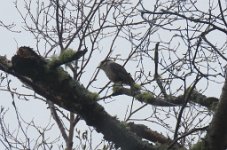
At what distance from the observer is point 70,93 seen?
9.40 feet

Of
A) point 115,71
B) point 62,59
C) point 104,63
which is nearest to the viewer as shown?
point 62,59

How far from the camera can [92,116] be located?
2875mm

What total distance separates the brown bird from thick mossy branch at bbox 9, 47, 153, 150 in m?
3.94

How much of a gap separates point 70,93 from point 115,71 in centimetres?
426

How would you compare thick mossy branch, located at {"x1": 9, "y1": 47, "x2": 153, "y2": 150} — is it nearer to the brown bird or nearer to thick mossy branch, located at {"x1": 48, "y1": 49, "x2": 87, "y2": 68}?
thick mossy branch, located at {"x1": 48, "y1": 49, "x2": 87, "y2": 68}

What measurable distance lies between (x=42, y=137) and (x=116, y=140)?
11.6ft

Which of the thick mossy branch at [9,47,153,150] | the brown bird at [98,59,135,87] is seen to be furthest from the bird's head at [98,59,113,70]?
the thick mossy branch at [9,47,153,150]

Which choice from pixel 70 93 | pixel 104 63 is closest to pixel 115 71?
pixel 104 63

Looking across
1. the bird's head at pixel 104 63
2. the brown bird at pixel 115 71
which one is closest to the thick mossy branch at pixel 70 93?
the brown bird at pixel 115 71

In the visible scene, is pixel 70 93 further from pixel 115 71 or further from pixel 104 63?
pixel 104 63

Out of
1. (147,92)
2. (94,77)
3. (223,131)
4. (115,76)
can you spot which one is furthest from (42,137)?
(223,131)

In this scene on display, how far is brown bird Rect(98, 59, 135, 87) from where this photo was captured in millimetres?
6983

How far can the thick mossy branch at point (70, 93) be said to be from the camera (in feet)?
9.31

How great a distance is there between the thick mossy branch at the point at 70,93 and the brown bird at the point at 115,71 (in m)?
3.94
